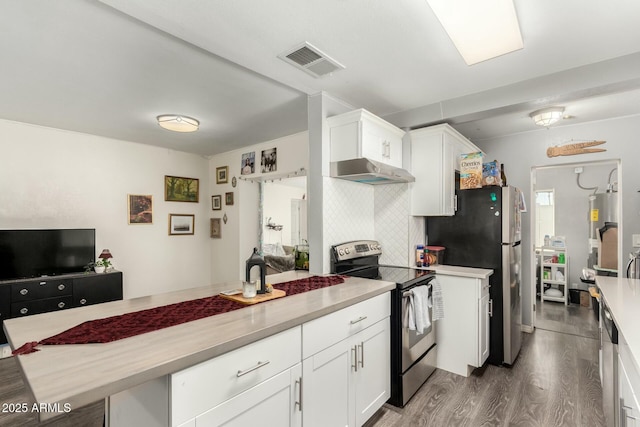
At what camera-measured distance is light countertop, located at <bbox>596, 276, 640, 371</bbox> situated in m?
1.23

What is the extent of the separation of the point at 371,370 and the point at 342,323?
506 millimetres

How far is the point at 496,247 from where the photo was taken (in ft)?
9.44

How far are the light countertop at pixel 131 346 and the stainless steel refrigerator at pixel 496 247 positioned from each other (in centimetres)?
180

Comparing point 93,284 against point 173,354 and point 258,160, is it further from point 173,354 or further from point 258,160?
point 173,354

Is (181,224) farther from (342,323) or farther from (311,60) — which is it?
(342,323)

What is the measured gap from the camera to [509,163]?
3928 mm

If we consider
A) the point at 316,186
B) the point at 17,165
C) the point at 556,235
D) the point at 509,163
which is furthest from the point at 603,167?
the point at 17,165

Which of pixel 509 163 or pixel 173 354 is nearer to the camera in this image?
pixel 173 354

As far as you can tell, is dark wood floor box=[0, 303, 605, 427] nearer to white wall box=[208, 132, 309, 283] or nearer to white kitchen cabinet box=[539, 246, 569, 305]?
white kitchen cabinet box=[539, 246, 569, 305]

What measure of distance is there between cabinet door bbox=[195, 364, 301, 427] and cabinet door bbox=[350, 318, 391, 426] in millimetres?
512

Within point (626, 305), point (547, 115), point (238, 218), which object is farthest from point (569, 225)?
point (238, 218)

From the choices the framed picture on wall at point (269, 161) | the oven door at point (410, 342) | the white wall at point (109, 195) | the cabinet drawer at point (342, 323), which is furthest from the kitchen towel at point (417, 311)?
the white wall at point (109, 195)

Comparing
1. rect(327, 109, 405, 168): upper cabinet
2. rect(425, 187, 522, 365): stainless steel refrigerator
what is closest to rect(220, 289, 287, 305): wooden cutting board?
rect(327, 109, 405, 168): upper cabinet

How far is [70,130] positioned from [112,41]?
2.61m
